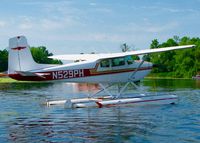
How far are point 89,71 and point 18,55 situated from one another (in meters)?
A: 3.68

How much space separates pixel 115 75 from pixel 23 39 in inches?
204

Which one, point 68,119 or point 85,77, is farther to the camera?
point 85,77

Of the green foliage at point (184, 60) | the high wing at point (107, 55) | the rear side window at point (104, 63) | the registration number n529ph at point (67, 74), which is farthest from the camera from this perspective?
the green foliage at point (184, 60)

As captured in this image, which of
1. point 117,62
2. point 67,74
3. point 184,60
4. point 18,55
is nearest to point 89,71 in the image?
point 67,74

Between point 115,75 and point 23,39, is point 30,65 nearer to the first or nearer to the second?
point 23,39

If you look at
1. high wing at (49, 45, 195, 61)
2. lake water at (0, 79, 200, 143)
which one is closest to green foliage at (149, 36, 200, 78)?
high wing at (49, 45, 195, 61)

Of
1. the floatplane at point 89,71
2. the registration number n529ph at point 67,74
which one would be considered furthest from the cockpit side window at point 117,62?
the registration number n529ph at point 67,74

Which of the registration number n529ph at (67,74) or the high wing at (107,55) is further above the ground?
the high wing at (107,55)

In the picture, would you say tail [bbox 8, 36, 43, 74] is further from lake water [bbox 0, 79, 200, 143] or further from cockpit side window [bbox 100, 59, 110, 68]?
cockpit side window [bbox 100, 59, 110, 68]

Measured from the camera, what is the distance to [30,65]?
1980 cm

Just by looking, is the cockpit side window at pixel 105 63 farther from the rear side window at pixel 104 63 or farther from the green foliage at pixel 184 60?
the green foliage at pixel 184 60

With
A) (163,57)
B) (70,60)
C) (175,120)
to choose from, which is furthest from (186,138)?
(163,57)

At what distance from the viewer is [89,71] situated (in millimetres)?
20406

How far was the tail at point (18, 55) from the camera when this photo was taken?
19219mm
